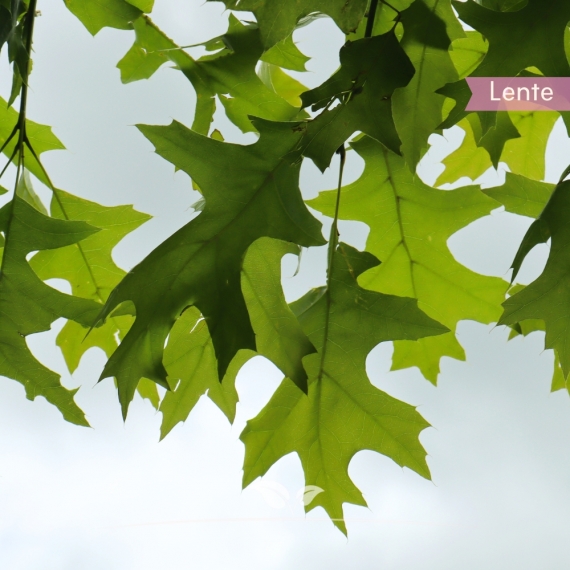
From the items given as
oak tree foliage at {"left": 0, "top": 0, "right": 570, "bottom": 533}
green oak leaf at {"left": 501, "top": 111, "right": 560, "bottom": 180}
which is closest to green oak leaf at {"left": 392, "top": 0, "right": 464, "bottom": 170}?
oak tree foliage at {"left": 0, "top": 0, "right": 570, "bottom": 533}

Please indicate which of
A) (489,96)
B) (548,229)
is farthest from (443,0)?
(548,229)

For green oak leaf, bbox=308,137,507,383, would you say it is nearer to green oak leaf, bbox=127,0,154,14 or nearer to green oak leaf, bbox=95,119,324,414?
green oak leaf, bbox=95,119,324,414

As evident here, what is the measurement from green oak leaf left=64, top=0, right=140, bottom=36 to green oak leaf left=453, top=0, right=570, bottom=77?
55 centimetres

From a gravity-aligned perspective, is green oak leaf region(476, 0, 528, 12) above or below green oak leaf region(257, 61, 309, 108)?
below

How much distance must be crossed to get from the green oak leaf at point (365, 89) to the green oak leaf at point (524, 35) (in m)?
0.08

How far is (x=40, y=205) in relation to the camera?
1.15 metres

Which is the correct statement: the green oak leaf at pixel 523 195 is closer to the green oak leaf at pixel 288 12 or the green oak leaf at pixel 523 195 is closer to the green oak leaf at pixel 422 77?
the green oak leaf at pixel 422 77

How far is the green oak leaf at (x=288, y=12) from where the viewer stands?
0.63m

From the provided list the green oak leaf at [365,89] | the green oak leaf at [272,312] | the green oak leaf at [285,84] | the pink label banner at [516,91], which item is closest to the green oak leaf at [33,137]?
the green oak leaf at [285,84]

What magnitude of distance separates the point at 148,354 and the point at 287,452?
0.97 ft

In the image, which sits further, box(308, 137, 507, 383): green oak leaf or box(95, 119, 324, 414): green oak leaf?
box(308, 137, 507, 383): green oak leaf

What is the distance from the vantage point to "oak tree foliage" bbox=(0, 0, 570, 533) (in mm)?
682

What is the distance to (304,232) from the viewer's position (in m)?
0.70

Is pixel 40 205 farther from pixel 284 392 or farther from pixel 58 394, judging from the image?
pixel 284 392
